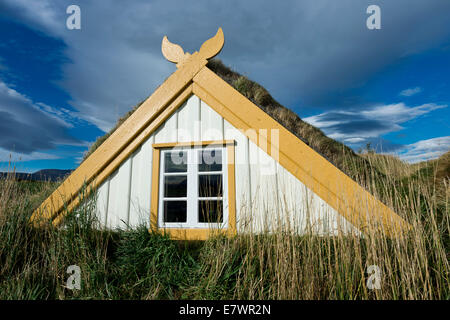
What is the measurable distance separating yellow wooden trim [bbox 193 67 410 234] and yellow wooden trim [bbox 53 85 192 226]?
296 millimetres

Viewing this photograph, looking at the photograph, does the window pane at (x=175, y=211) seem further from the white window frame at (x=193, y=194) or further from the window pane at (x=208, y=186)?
the window pane at (x=208, y=186)

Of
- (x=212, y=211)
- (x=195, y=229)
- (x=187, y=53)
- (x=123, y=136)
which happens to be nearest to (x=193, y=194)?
(x=212, y=211)

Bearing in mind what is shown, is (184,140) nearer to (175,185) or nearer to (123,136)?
(175,185)

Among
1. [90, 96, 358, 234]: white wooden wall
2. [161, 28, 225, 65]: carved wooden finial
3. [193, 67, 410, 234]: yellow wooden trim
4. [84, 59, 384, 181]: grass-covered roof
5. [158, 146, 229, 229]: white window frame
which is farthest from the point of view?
[84, 59, 384, 181]: grass-covered roof

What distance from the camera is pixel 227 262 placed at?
8.79 ft

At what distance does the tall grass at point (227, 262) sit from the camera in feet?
7.82

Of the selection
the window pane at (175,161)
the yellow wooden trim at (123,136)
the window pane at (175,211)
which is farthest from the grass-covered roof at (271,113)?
the window pane at (175,211)

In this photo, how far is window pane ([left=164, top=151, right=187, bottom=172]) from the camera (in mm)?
3818

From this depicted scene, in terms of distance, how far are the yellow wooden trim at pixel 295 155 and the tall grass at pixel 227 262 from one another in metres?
0.19

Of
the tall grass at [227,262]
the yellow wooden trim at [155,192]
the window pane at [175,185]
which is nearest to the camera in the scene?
the tall grass at [227,262]

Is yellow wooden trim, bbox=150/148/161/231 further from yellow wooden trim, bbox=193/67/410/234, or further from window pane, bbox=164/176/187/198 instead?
yellow wooden trim, bbox=193/67/410/234

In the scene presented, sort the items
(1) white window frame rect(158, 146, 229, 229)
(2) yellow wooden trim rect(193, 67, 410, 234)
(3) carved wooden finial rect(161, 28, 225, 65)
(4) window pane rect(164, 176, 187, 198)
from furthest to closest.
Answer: (4) window pane rect(164, 176, 187, 198) < (3) carved wooden finial rect(161, 28, 225, 65) < (1) white window frame rect(158, 146, 229, 229) < (2) yellow wooden trim rect(193, 67, 410, 234)

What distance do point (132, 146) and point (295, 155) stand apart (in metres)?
2.50

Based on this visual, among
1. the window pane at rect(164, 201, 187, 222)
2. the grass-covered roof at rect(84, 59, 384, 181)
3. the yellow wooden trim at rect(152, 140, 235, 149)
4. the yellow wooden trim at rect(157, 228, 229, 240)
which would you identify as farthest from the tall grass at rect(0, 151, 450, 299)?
the grass-covered roof at rect(84, 59, 384, 181)
